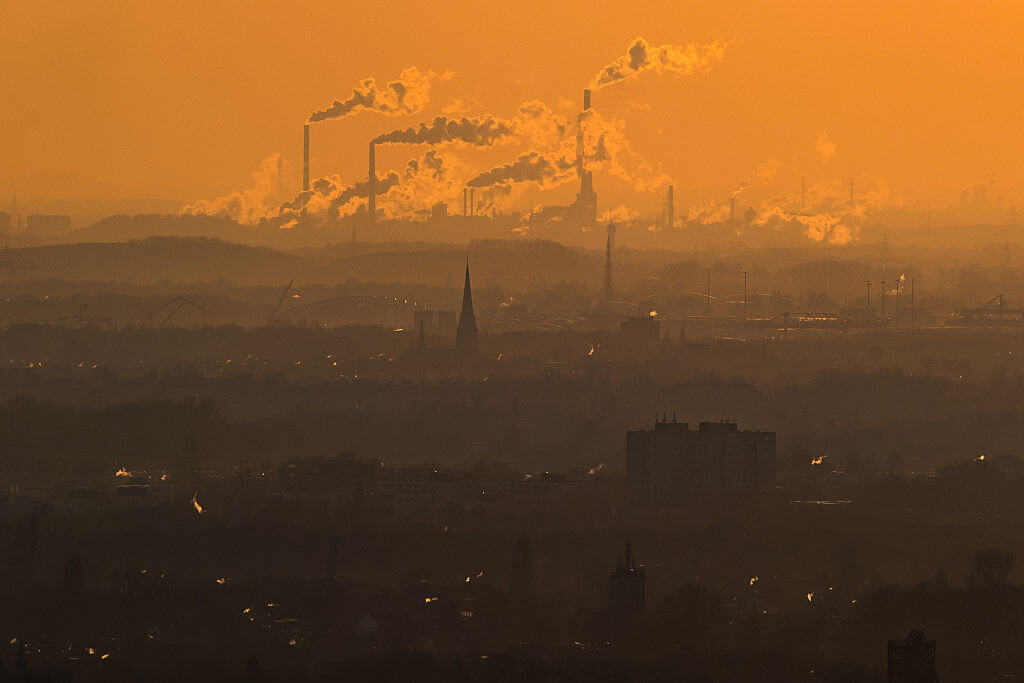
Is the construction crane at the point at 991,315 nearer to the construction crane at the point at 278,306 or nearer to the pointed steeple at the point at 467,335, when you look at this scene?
the pointed steeple at the point at 467,335

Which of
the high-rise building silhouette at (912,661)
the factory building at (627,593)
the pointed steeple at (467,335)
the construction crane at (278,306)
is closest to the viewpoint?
the high-rise building silhouette at (912,661)

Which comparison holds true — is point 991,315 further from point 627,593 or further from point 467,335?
point 627,593

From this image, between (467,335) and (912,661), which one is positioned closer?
(912,661)

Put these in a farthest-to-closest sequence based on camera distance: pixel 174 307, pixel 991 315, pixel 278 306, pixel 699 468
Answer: pixel 174 307 < pixel 278 306 < pixel 991 315 < pixel 699 468

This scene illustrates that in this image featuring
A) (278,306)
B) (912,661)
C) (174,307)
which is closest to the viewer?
(912,661)

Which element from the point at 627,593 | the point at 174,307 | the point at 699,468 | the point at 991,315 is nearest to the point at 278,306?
the point at 174,307

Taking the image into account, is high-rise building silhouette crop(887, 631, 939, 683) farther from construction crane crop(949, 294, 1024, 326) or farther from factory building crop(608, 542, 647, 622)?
construction crane crop(949, 294, 1024, 326)

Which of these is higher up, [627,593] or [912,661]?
[627,593]

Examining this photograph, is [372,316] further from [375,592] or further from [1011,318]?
[375,592]

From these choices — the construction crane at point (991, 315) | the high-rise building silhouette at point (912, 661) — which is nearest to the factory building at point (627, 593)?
the high-rise building silhouette at point (912, 661)
